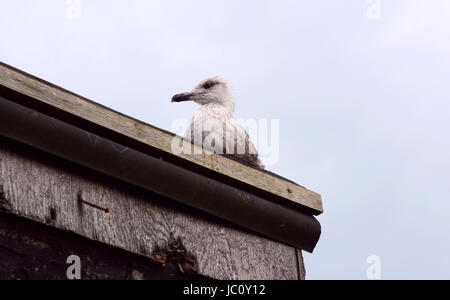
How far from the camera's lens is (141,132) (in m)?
3.35

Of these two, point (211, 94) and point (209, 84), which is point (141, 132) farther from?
point (209, 84)

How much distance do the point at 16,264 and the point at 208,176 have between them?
39.6 inches

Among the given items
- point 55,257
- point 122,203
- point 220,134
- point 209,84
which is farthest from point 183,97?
point 55,257

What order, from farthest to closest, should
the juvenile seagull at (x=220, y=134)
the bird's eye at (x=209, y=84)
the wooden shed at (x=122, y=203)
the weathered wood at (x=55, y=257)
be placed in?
the bird's eye at (x=209, y=84) < the juvenile seagull at (x=220, y=134) < the wooden shed at (x=122, y=203) < the weathered wood at (x=55, y=257)

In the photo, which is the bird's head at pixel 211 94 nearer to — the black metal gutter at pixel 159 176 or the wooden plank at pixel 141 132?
the wooden plank at pixel 141 132

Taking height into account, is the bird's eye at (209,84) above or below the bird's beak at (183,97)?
above

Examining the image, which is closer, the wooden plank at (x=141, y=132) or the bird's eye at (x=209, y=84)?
the wooden plank at (x=141, y=132)

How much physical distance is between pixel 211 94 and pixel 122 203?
197 inches

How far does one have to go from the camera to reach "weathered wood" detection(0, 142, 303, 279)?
9.68 feet

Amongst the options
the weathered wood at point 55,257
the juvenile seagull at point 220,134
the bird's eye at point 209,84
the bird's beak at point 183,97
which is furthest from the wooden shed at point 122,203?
the bird's eye at point 209,84

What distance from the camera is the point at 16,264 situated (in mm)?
2764

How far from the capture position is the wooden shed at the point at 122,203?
2.92m

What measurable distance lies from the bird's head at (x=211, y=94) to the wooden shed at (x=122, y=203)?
4298 mm
